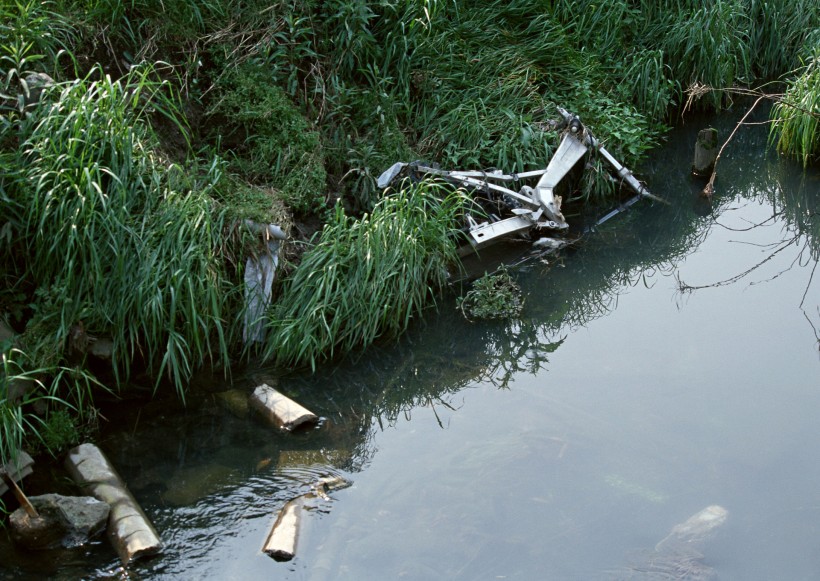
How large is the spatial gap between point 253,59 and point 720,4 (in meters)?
5.09

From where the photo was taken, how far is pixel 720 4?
8992 millimetres

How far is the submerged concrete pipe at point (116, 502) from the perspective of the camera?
13.0ft

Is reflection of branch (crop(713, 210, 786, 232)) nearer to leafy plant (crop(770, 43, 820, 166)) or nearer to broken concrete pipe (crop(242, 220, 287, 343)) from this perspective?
leafy plant (crop(770, 43, 820, 166))

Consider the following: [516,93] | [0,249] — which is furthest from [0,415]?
[516,93]

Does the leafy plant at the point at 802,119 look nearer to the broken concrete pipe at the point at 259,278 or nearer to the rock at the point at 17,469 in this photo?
the broken concrete pipe at the point at 259,278

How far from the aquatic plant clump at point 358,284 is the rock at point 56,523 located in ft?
5.29

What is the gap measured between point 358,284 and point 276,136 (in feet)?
5.23

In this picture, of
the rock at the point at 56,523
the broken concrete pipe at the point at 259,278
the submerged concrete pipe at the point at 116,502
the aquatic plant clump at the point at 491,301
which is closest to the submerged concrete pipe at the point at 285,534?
the submerged concrete pipe at the point at 116,502

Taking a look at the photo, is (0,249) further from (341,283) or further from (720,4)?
(720,4)

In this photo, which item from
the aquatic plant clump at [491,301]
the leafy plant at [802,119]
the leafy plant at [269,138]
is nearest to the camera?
the aquatic plant clump at [491,301]

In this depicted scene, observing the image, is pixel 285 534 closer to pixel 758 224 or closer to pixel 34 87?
pixel 34 87

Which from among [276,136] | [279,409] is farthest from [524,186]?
[279,409]

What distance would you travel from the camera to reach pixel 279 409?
4.94 metres

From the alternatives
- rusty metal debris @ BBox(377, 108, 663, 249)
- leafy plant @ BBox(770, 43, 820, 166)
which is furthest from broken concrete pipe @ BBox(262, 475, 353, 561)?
leafy plant @ BBox(770, 43, 820, 166)
